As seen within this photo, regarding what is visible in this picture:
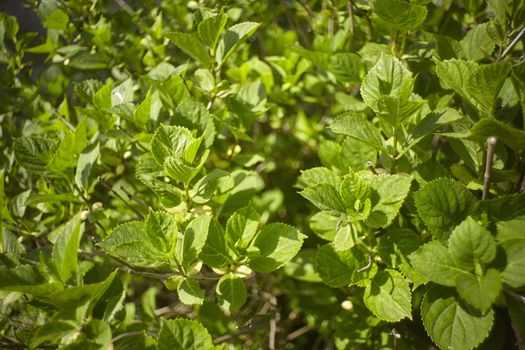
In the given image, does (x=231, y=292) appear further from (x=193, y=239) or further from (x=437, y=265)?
(x=437, y=265)

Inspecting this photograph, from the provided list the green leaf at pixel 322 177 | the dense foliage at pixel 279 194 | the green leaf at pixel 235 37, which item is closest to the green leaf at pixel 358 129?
the dense foliage at pixel 279 194

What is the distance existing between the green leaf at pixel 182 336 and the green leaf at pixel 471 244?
18.2 inches

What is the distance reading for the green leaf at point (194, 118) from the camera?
0.96 meters

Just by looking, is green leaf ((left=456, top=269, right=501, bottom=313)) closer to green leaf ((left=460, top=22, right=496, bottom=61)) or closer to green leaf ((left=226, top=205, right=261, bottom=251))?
green leaf ((left=226, top=205, right=261, bottom=251))

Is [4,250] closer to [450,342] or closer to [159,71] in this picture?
[159,71]

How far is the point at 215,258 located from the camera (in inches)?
35.8

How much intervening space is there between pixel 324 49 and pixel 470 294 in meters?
0.85

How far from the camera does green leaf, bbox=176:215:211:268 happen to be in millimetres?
803

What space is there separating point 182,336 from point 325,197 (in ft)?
1.22

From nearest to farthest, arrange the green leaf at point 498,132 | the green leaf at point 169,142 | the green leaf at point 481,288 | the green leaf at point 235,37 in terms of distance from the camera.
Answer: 1. the green leaf at point 481,288
2. the green leaf at point 498,132
3. the green leaf at point 169,142
4. the green leaf at point 235,37

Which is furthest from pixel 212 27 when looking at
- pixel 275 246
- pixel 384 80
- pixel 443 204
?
pixel 443 204

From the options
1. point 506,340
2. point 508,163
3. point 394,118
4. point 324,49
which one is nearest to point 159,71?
point 324,49

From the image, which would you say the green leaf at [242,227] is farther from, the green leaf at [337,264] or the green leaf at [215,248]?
the green leaf at [337,264]

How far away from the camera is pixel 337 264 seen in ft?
3.10
